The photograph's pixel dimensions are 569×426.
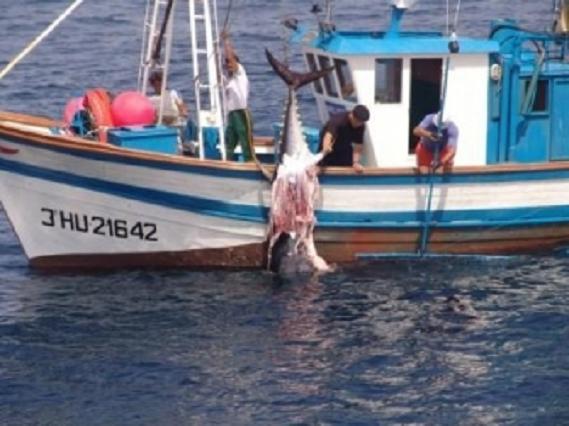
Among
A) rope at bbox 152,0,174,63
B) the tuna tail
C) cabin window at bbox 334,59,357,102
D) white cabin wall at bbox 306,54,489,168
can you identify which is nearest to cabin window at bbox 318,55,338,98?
cabin window at bbox 334,59,357,102

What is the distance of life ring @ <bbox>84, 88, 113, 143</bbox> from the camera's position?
22906 mm

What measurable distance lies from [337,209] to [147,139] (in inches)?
A: 105

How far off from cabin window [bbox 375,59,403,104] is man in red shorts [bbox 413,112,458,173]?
0.77 m

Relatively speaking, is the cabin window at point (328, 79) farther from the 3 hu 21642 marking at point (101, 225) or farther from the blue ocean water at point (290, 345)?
the 3 hu 21642 marking at point (101, 225)

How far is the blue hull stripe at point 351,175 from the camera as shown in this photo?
2205 centimetres

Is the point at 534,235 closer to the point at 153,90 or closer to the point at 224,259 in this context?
the point at 224,259

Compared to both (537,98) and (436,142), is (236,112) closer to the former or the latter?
(436,142)

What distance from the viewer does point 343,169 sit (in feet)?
73.2

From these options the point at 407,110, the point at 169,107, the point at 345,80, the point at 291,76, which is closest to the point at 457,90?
the point at 407,110

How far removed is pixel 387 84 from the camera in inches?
917

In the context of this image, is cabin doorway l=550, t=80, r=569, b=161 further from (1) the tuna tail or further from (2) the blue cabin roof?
(1) the tuna tail

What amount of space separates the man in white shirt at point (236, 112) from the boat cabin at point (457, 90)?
4.33ft

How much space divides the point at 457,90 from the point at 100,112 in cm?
482

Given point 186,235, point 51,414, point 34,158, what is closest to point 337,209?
point 186,235
